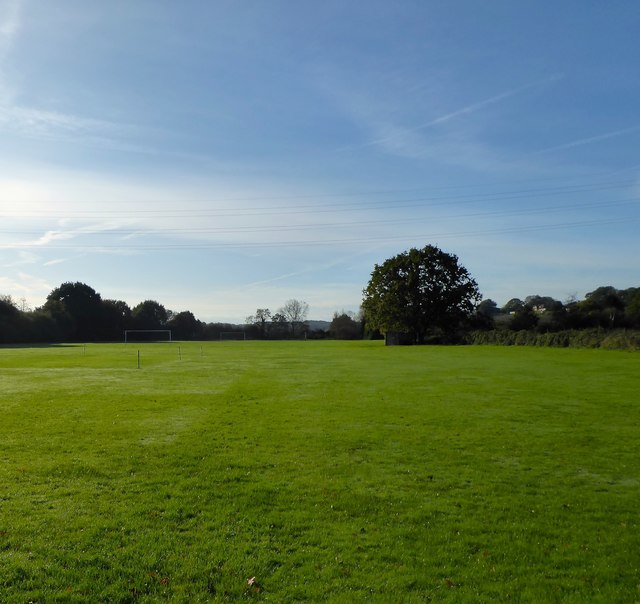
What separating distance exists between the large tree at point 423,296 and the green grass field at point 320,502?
6478cm

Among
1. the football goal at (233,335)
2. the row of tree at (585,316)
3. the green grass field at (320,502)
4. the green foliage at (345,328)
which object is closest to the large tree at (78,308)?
the football goal at (233,335)

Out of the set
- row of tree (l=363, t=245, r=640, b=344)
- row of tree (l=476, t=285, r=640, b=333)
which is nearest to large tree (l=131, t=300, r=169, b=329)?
row of tree (l=363, t=245, r=640, b=344)

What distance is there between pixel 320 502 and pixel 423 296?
77077 millimetres

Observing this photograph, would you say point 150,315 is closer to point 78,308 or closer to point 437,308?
point 78,308

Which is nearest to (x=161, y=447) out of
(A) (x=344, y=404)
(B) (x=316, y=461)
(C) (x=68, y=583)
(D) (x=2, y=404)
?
(B) (x=316, y=461)

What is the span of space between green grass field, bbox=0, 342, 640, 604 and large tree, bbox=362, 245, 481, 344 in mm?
64779

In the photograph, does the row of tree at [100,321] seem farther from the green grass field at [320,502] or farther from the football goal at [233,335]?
the green grass field at [320,502]

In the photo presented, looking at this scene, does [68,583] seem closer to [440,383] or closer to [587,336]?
[440,383]

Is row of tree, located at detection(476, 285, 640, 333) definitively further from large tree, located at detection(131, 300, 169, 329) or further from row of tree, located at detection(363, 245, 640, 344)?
large tree, located at detection(131, 300, 169, 329)

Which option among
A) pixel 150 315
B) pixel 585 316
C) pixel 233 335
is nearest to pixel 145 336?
pixel 150 315

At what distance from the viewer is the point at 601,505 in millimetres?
9328

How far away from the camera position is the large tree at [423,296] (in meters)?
84.6

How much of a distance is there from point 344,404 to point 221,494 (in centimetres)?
1149

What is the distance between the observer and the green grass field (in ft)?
21.7
